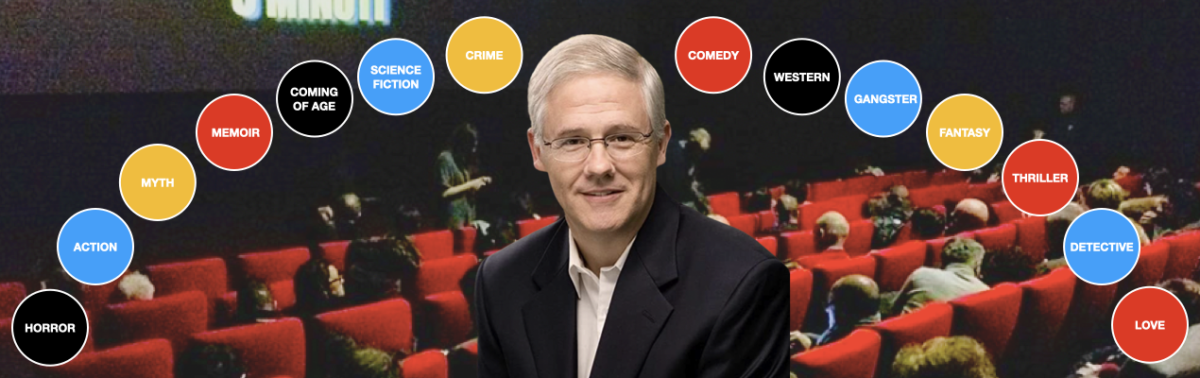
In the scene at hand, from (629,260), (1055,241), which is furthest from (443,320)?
(629,260)

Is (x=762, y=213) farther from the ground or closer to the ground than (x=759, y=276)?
closer to the ground

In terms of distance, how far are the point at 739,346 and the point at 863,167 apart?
211cm

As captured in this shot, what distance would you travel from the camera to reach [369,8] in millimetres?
3512

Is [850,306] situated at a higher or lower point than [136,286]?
lower

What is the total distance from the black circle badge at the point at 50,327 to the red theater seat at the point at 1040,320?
8.54 ft

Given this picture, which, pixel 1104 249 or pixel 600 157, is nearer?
pixel 600 157

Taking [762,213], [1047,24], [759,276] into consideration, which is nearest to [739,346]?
[759,276]

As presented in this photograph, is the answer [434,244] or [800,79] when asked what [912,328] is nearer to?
[800,79]

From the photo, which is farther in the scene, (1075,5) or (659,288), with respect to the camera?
(1075,5)

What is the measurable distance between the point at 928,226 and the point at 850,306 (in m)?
0.32

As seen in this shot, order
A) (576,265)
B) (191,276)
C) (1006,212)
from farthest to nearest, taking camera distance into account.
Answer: (1006,212)
(191,276)
(576,265)

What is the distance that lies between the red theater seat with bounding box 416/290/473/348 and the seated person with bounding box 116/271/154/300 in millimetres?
731

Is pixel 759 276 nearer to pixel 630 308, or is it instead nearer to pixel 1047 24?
pixel 630 308

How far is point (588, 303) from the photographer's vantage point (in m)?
1.77
